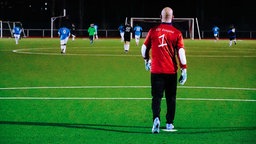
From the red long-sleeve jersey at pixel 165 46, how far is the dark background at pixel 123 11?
8528 cm

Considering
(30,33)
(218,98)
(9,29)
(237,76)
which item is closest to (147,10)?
(30,33)

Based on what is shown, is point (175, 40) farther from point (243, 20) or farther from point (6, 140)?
point (243, 20)

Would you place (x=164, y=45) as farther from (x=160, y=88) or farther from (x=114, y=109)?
(x=114, y=109)

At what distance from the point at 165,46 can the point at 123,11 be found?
309 ft

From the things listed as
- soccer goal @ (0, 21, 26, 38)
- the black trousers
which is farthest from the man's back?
soccer goal @ (0, 21, 26, 38)

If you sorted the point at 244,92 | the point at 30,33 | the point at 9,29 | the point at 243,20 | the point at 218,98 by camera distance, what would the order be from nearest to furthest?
the point at 218,98 < the point at 244,92 < the point at 9,29 < the point at 30,33 < the point at 243,20

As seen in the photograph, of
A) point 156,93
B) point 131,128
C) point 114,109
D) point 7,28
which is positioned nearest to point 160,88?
point 156,93

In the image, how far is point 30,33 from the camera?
84.8 m

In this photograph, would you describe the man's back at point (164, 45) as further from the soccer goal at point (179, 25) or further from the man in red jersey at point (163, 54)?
the soccer goal at point (179, 25)

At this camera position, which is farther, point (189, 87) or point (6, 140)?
point (189, 87)

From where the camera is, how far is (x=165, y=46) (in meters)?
9.49

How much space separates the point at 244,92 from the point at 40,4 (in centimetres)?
9159

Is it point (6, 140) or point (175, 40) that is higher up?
point (175, 40)

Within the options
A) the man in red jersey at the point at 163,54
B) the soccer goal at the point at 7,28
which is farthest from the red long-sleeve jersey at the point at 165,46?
the soccer goal at the point at 7,28
